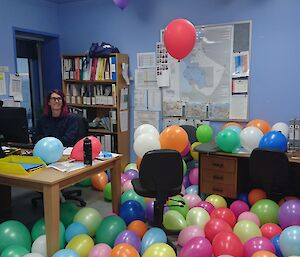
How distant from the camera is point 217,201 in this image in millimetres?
3145

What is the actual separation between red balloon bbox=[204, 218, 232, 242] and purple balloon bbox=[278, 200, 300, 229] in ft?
1.49

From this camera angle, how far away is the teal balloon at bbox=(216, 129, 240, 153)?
3152mm

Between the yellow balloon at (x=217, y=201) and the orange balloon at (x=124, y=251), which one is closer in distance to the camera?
the orange balloon at (x=124, y=251)

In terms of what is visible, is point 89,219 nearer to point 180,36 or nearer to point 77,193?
point 77,193

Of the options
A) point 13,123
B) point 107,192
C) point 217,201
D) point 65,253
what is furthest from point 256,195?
point 13,123

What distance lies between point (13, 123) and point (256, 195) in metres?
2.36

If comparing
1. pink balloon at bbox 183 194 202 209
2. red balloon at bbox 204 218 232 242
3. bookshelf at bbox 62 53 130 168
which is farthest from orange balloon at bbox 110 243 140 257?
bookshelf at bbox 62 53 130 168

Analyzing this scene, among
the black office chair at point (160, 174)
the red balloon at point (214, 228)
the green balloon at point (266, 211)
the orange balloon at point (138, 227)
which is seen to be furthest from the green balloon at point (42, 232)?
the green balloon at point (266, 211)

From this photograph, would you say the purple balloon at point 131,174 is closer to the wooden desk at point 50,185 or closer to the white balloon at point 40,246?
the wooden desk at point 50,185

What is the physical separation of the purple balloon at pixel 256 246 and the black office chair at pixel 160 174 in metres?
0.67

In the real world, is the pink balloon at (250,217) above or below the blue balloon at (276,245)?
above

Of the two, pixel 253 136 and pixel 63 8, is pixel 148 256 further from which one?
pixel 63 8

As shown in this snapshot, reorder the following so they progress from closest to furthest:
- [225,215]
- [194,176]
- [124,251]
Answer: [124,251]
[225,215]
[194,176]

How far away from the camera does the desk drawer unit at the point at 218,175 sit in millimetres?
3221
